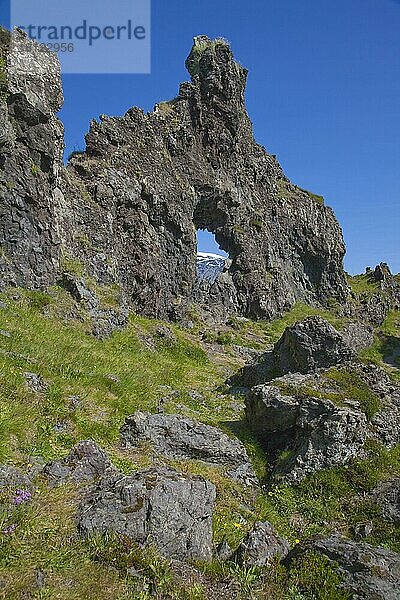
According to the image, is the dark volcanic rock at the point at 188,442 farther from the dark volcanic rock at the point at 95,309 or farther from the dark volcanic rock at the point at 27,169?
the dark volcanic rock at the point at 27,169

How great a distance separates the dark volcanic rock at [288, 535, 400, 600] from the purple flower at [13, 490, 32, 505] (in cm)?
493

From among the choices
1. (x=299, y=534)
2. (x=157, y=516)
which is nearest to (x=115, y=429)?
(x=157, y=516)

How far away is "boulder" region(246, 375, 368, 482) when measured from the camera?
11.2 metres

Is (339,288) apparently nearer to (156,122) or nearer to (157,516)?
(156,122)

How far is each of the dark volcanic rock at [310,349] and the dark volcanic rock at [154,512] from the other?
1180 centimetres

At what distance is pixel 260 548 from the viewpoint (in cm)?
730

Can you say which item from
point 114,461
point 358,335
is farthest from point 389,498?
point 358,335

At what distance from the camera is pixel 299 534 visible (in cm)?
912

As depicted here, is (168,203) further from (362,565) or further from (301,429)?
(362,565)

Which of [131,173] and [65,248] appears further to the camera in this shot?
[131,173]

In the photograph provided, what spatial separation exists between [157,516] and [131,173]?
29544 millimetres

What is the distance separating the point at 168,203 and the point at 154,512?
1180 inches

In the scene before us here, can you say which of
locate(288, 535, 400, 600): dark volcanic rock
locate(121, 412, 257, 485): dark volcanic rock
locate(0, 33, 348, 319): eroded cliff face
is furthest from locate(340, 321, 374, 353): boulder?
locate(288, 535, 400, 600): dark volcanic rock

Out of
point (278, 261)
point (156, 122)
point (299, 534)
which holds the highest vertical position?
point (156, 122)
